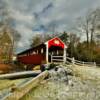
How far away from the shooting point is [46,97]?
7270mm

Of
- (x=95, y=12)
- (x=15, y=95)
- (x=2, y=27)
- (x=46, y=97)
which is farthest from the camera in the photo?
(x=95, y=12)

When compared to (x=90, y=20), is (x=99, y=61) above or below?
below

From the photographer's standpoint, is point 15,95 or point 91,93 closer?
point 15,95

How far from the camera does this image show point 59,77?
11.1m

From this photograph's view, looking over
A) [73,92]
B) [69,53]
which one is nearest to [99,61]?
[69,53]

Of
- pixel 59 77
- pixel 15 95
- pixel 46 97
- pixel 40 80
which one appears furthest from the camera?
pixel 59 77

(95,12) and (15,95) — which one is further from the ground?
(95,12)

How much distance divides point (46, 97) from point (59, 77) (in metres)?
3.94

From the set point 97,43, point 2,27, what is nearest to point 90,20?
point 97,43

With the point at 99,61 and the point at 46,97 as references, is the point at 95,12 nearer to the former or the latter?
the point at 99,61

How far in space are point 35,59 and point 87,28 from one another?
63.1ft

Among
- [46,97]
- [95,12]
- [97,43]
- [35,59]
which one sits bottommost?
[46,97]

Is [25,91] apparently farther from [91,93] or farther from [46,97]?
[91,93]

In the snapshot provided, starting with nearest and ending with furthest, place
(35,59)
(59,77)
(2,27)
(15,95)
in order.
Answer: (15,95) < (59,77) < (35,59) < (2,27)
